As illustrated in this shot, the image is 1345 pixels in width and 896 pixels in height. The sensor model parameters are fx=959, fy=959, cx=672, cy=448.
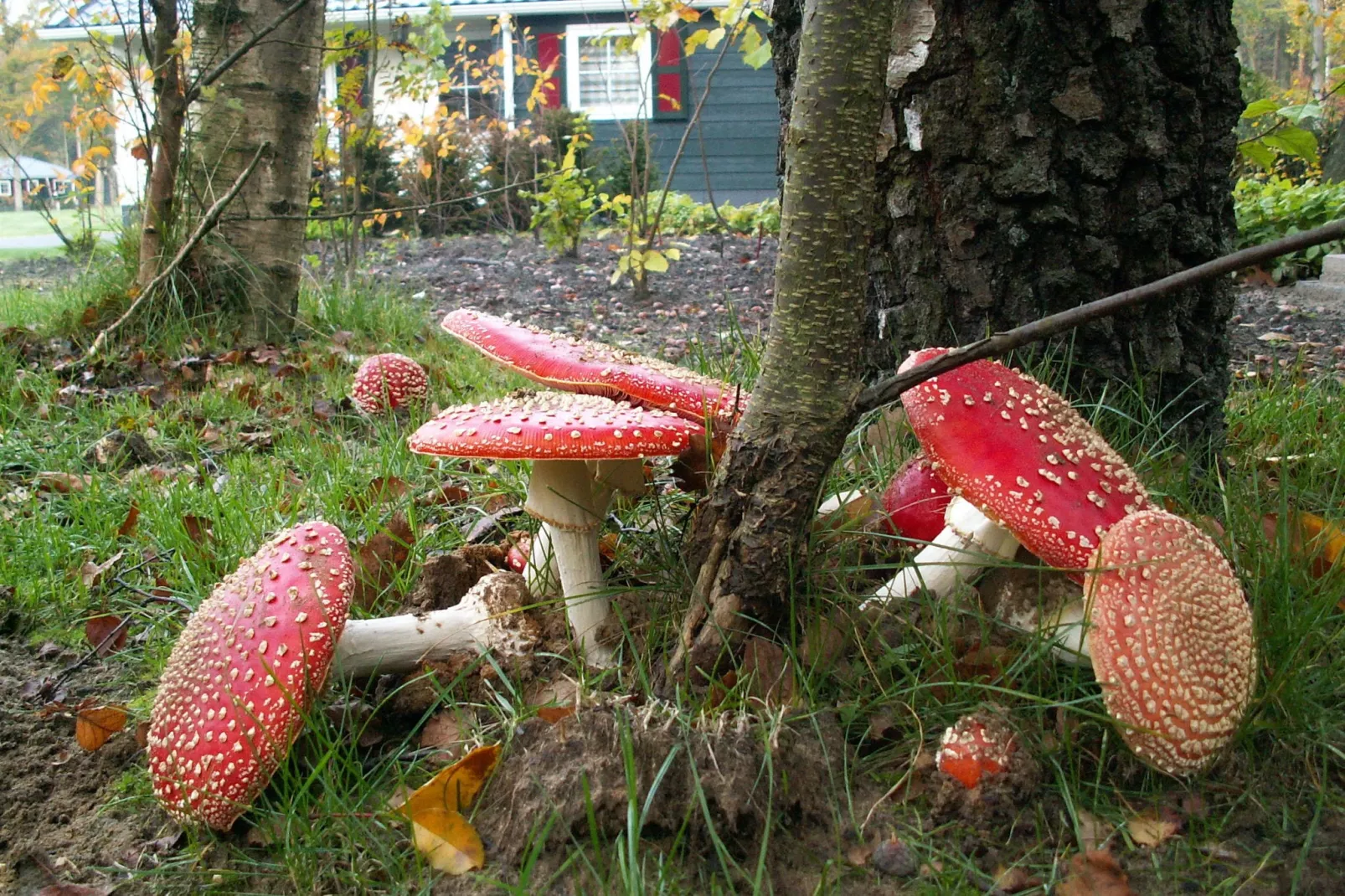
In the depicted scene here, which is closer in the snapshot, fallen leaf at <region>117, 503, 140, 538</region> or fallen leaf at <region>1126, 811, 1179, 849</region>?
fallen leaf at <region>1126, 811, 1179, 849</region>

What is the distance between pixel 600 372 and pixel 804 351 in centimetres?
43

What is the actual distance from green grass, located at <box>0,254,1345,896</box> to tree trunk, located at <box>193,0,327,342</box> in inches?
93.8

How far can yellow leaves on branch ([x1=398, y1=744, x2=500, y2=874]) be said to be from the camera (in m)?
1.42

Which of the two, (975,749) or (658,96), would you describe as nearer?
(975,749)

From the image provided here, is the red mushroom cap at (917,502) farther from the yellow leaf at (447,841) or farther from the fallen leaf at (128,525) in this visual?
the fallen leaf at (128,525)

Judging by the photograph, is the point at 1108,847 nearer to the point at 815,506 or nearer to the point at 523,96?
the point at 815,506

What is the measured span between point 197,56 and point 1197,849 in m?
4.91

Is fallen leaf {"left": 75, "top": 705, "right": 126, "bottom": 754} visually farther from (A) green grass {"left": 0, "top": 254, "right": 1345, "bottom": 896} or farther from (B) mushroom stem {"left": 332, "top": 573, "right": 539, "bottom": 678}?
(B) mushroom stem {"left": 332, "top": 573, "right": 539, "bottom": 678}

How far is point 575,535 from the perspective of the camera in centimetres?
185

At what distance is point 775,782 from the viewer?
4.81 feet

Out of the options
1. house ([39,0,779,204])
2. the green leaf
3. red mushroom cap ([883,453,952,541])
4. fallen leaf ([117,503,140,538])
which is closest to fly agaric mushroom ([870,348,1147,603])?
red mushroom cap ([883,453,952,541])

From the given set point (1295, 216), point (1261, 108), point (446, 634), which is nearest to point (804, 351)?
point (446, 634)

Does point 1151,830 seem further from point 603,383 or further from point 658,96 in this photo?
point 658,96

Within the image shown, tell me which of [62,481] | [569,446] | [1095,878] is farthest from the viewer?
[62,481]
